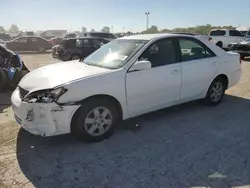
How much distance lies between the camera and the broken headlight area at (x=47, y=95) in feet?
12.0

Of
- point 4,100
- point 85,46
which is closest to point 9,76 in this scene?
point 4,100

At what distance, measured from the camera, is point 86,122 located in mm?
3945

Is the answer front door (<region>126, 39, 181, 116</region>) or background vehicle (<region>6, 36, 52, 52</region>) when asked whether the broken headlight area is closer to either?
front door (<region>126, 39, 181, 116</region>)

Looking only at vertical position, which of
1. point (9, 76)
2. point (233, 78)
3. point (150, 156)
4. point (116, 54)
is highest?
point (116, 54)

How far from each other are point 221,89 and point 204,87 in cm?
66

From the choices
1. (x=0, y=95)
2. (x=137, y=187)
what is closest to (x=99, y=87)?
(x=137, y=187)

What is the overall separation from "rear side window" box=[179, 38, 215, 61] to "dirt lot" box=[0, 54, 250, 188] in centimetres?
117

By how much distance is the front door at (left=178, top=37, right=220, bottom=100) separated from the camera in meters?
5.06

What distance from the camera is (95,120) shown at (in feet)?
13.2

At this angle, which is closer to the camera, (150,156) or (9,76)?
(150,156)

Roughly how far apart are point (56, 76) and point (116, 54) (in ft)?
3.80

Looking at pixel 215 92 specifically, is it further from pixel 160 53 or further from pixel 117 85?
pixel 117 85

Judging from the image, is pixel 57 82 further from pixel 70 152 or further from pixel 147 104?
pixel 147 104

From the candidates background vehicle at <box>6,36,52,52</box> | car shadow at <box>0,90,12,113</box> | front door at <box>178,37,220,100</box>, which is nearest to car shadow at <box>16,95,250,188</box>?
front door at <box>178,37,220,100</box>
